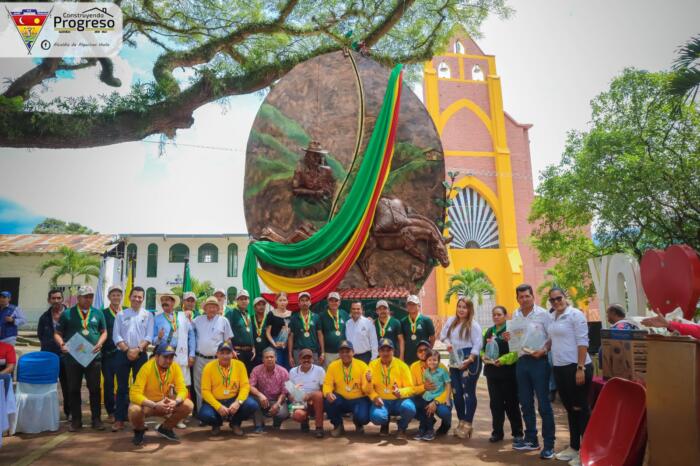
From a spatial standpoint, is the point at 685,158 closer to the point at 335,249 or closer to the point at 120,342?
the point at 335,249

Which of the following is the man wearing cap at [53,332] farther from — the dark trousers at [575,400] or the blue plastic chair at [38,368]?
the dark trousers at [575,400]

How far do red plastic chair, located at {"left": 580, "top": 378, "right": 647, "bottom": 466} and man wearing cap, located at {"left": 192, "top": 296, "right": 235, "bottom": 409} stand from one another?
13.7 feet

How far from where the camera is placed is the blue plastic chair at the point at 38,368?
6055 millimetres

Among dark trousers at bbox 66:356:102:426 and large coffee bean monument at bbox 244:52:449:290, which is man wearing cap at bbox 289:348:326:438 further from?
dark trousers at bbox 66:356:102:426

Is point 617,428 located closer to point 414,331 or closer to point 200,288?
point 414,331

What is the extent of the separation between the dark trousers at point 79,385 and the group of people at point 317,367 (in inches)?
0.5

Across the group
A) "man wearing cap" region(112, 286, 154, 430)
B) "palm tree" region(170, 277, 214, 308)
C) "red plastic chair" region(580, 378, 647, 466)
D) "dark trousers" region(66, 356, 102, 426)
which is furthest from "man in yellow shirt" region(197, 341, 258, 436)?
"palm tree" region(170, 277, 214, 308)

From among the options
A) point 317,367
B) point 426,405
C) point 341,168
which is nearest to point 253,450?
point 317,367

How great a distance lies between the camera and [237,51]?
501 inches

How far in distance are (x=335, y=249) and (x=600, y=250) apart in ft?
39.6

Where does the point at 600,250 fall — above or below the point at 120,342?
above

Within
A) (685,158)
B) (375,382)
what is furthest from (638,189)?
(375,382)

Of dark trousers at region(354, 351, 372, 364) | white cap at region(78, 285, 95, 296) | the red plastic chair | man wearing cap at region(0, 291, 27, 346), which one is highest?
white cap at region(78, 285, 95, 296)

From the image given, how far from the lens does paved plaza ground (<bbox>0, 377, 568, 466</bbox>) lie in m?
4.66
